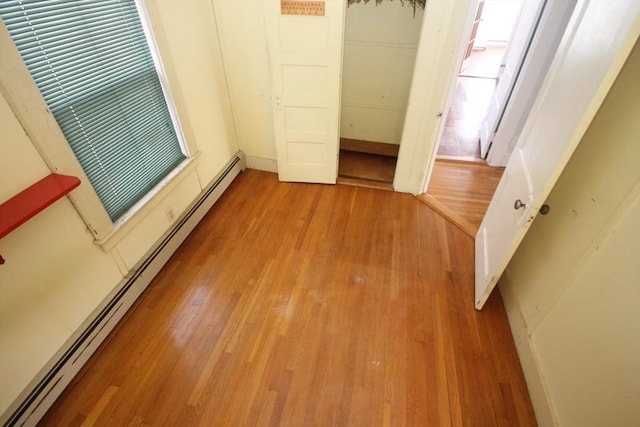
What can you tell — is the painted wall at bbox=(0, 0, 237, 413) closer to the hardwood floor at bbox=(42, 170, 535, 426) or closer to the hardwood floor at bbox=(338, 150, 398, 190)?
the hardwood floor at bbox=(42, 170, 535, 426)

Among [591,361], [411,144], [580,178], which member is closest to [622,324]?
[591,361]

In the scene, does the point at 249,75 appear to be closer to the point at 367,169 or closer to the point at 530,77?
the point at 367,169

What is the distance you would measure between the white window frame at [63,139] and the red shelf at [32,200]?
0.09 meters

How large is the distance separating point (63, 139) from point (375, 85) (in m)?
2.86

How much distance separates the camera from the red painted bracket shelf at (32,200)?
47.6 inches

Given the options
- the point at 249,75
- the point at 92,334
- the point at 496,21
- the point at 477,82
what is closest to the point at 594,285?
the point at 92,334

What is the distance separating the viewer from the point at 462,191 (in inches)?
122

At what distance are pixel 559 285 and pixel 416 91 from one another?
1.73m

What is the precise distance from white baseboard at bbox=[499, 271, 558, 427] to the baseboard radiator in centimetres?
246

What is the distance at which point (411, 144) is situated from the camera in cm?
277

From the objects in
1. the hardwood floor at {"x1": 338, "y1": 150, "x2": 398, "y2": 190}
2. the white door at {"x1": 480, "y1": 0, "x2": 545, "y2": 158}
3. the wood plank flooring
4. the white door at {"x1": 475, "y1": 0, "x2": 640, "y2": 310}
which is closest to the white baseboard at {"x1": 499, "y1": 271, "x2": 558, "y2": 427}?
the white door at {"x1": 475, "y1": 0, "x2": 640, "y2": 310}

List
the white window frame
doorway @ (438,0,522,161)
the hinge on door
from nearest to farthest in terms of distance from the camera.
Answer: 1. the white window frame
2. the hinge on door
3. doorway @ (438,0,522,161)

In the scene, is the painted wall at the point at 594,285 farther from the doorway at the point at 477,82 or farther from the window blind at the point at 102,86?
the window blind at the point at 102,86

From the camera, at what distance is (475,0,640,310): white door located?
1.16 meters
